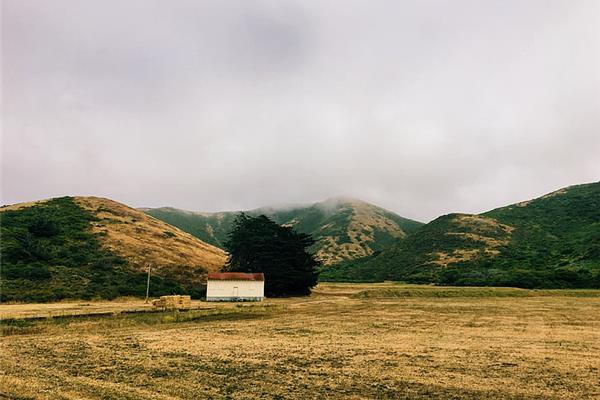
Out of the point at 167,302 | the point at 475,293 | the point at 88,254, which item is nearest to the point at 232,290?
the point at 167,302

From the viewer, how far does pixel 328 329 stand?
80.9 feet

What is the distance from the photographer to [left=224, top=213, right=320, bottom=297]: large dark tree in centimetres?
6031

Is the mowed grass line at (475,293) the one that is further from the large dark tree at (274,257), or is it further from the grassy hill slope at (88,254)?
the grassy hill slope at (88,254)

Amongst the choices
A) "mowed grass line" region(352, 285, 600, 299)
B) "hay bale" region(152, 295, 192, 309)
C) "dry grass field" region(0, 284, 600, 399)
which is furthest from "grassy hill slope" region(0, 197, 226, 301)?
"mowed grass line" region(352, 285, 600, 299)

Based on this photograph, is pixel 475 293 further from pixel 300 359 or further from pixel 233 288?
pixel 300 359

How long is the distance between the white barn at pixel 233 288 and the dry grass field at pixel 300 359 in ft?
71.8

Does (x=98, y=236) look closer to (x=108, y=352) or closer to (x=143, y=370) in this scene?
(x=108, y=352)

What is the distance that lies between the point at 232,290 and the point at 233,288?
28 cm

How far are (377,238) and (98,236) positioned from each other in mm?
123272

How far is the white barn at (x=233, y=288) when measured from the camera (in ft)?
167

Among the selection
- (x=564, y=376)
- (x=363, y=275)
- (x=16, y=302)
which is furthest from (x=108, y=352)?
(x=363, y=275)

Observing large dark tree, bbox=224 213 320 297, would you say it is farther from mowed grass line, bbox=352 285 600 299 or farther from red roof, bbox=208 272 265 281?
mowed grass line, bbox=352 285 600 299

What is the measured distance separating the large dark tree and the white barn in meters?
7.11

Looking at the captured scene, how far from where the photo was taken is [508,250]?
304 ft
